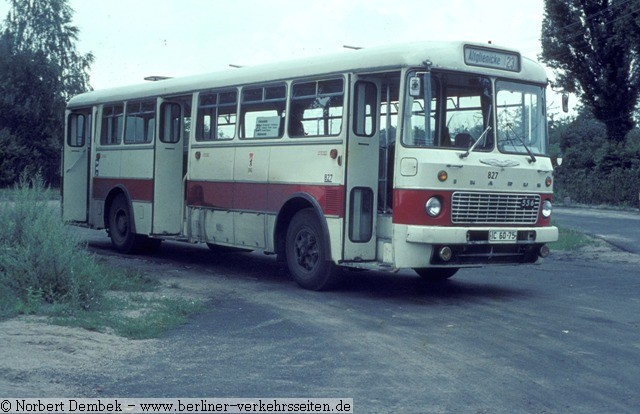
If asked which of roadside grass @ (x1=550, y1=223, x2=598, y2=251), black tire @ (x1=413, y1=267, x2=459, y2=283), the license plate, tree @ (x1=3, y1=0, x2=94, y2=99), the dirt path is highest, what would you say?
tree @ (x1=3, y1=0, x2=94, y2=99)

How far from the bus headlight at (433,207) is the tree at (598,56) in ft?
114

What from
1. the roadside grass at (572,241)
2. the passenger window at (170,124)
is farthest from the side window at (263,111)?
the roadside grass at (572,241)

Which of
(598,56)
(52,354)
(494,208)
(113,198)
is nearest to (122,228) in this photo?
(113,198)

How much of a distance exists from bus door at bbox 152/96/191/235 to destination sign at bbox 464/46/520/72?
6.02 meters

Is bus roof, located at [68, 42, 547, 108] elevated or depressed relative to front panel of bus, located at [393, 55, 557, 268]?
elevated

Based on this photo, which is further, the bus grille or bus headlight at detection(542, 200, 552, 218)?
bus headlight at detection(542, 200, 552, 218)

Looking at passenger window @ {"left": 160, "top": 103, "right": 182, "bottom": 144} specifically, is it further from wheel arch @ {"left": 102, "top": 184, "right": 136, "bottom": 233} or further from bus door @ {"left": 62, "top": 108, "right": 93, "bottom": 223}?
bus door @ {"left": 62, "top": 108, "right": 93, "bottom": 223}

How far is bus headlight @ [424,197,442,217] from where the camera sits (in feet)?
38.2

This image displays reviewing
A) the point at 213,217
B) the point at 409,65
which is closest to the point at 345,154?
the point at 409,65

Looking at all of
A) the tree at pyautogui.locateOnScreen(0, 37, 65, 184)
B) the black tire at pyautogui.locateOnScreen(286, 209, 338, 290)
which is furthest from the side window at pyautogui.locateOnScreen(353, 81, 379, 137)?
the tree at pyautogui.locateOnScreen(0, 37, 65, 184)

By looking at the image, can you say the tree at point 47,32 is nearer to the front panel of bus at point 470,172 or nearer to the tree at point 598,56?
the tree at point 598,56

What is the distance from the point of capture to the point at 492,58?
1244 centimetres

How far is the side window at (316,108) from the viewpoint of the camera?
1276 cm

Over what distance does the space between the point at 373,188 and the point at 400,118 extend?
1.12 metres
